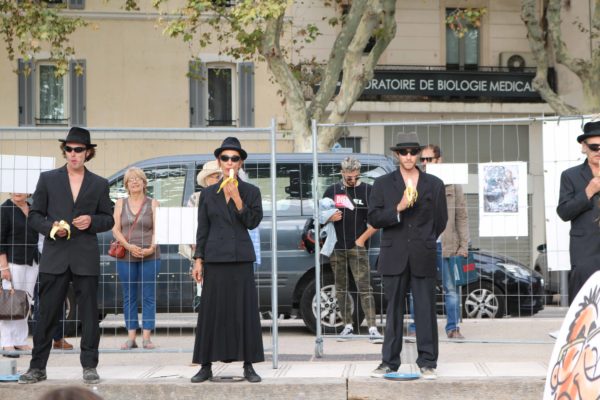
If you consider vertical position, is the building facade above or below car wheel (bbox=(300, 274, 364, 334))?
above

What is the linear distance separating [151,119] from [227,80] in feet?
7.06

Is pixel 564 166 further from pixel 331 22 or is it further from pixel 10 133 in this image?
pixel 331 22

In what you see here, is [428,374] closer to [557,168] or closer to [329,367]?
[329,367]

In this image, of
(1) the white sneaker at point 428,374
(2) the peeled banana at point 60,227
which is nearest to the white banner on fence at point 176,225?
(2) the peeled banana at point 60,227

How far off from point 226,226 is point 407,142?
1.66m

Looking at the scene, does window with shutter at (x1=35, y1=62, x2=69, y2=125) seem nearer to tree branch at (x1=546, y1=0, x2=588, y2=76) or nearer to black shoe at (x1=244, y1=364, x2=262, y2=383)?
tree branch at (x1=546, y1=0, x2=588, y2=76)

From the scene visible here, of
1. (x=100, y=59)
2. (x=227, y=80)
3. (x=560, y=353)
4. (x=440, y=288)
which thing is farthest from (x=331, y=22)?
(x=560, y=353)

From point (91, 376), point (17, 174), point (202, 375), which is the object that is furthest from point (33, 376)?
point (17, 174)

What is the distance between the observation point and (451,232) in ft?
38.2

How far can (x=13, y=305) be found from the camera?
1045 cm

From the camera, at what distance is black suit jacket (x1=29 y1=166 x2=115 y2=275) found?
8.98 m

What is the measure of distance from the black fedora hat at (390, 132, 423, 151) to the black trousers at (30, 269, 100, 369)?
270 cm

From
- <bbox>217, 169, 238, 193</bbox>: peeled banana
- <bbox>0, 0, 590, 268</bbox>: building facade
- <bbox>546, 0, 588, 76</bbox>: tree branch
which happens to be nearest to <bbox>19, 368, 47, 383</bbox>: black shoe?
<bbox>217, 169, 238, 193</bbox>: peeled banana

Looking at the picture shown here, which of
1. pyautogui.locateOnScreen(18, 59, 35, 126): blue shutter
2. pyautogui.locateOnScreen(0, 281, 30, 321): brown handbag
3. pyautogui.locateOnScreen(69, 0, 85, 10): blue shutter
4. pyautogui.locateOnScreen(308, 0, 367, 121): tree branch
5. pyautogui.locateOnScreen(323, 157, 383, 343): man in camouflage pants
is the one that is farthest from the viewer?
pyautogui.locateOnScreen(69, 0, 85, 10): blue shutter
